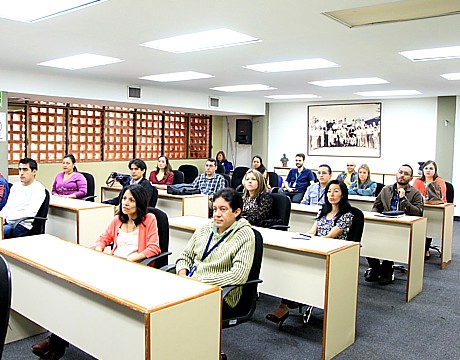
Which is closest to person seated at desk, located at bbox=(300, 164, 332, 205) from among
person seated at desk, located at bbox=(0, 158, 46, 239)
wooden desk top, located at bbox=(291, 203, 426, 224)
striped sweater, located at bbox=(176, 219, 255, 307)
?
wooden desk top, located at bbox=(291, 203, 426, 224)

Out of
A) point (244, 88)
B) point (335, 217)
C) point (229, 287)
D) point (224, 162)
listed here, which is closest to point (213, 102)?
point (244, 88)

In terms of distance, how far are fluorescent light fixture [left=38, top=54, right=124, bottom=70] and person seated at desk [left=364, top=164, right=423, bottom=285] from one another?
3.47 meters

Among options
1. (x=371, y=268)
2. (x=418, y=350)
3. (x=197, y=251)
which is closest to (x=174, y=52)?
(x=197, y=251)

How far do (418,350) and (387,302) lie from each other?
3.42ft

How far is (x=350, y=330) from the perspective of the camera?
3.39m

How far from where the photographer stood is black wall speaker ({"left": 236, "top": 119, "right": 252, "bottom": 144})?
11438mm

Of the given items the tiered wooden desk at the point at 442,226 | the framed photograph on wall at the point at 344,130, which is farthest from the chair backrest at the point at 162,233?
the framed photograph on wall at the point at 344,130

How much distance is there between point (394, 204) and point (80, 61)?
4.14m

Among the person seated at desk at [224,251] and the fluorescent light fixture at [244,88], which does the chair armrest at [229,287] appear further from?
the fluorescent light fixture at [244,88]

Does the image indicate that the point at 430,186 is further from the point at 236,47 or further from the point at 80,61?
the point at 80,61

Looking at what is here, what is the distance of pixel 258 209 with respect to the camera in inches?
176

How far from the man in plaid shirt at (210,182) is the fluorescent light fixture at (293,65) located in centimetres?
163

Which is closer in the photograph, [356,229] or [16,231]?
[356,229]

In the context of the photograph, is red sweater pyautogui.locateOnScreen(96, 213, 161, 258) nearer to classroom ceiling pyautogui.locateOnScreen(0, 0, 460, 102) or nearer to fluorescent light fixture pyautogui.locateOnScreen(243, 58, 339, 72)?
classroom ceiling pyautogui.locateOnScreen(0, 0, 460, 102)
